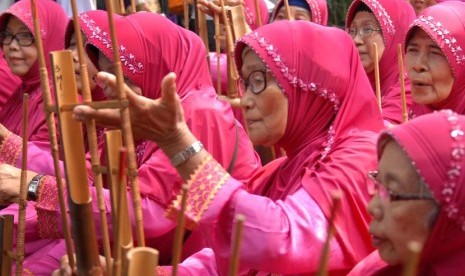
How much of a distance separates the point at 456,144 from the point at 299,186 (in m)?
0.49

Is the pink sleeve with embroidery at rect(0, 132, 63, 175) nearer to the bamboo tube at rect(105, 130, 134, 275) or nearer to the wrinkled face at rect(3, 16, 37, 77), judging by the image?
the wrinkled face at rect(3, 16, 37, 77)

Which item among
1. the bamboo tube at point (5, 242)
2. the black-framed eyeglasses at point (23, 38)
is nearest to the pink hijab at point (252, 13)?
the black-framed eyeglasses at point (23, 38)

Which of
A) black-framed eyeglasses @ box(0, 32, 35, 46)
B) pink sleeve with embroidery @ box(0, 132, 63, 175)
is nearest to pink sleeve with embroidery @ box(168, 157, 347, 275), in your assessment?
pink sleeve with embroidery @ box(0, 132, 63, 175)

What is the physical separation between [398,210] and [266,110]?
59cm

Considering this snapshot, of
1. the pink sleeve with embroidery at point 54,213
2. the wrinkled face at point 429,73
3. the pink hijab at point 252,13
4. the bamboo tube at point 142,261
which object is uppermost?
the bamboo tube at point 142,261

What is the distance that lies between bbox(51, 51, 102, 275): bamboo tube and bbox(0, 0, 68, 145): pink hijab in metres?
1.40

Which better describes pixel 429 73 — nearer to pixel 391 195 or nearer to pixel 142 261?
pixel 391 195

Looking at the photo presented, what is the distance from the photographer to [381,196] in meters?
1.56

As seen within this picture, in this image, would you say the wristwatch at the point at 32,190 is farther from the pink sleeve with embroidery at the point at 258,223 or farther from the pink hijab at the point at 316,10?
the pink hijab at the point at 316,10

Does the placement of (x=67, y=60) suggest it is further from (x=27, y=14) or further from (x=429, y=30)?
(x=27, y=14)

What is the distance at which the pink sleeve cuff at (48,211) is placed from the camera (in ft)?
7.91

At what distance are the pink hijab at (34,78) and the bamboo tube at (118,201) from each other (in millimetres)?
1488

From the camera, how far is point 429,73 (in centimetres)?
276

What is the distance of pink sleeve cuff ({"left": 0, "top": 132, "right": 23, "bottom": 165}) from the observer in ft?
9.18
